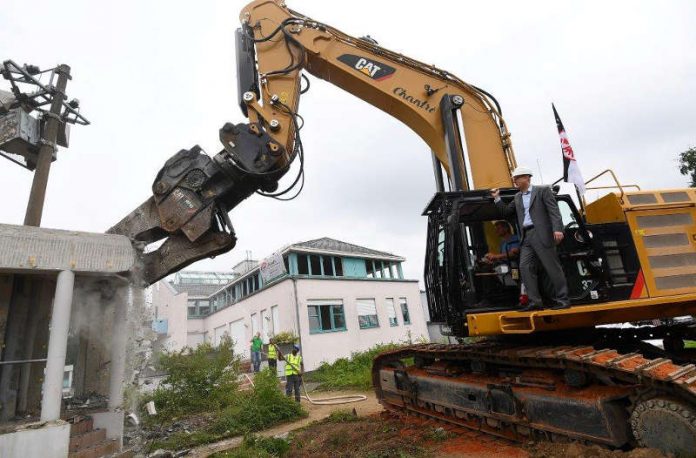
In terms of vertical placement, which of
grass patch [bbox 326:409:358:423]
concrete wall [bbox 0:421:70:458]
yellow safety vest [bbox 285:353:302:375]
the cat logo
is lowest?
grass patch [bbox 326:409:358:423]

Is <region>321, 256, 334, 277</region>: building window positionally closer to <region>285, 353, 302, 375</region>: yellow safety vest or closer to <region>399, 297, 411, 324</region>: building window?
<region>399, 297, 411, 324</region>: building window

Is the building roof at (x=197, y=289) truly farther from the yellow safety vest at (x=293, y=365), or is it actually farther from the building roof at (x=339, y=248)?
the yellow safety vest at (x=293, y=365)

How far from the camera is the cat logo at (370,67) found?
5.93 m

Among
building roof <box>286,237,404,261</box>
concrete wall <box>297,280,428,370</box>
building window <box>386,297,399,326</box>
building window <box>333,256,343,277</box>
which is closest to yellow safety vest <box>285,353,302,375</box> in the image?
concrete wall <box>297,280,428,370</box>

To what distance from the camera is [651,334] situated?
18.8ft

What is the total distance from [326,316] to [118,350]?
1424 cm

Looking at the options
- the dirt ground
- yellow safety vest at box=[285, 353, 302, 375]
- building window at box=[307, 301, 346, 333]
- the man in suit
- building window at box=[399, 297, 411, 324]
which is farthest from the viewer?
building window at box=[399, 297, 411, 324]

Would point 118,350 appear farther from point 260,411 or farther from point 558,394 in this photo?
point 558,394

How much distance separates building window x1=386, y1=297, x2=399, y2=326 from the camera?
21953 mm

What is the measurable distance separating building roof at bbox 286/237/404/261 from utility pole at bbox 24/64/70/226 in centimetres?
1238

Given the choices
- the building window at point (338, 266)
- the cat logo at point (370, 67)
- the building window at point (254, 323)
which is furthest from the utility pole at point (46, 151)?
the building window at point (338, 266)

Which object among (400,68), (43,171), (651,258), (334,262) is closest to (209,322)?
(334,262)

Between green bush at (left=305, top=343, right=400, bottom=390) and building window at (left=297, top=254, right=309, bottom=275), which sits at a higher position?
building window at (left=297, top=254, right=309, bottom=275)

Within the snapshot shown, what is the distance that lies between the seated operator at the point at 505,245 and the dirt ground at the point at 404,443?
1.88 m
